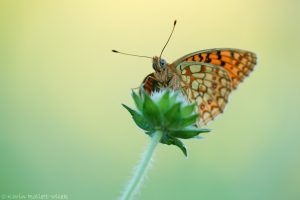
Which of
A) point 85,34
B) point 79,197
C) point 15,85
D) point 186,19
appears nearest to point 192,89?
point 79,197

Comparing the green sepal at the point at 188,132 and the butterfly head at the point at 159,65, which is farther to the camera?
the butterfly head at the point at 159,65

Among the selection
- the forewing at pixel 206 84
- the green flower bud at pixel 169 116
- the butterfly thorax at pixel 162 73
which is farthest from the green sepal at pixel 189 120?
the forewing at pixel 206 84

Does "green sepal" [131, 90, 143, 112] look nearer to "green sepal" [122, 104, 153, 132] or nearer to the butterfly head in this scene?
"green sepal" [122, 104, 153, 132]

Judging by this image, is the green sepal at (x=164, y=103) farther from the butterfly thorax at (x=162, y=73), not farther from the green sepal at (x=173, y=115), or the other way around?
the butterfly thorax at (x=162, y=73)

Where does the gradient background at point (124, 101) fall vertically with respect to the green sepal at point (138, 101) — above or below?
below

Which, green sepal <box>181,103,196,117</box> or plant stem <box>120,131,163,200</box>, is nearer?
plant stem <box>120,131,163,200</box>

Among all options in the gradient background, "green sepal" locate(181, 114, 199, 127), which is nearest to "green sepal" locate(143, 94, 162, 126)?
"green sepal" locate(181, 114, 199, 127)

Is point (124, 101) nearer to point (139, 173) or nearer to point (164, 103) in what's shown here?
point (164, 103)
